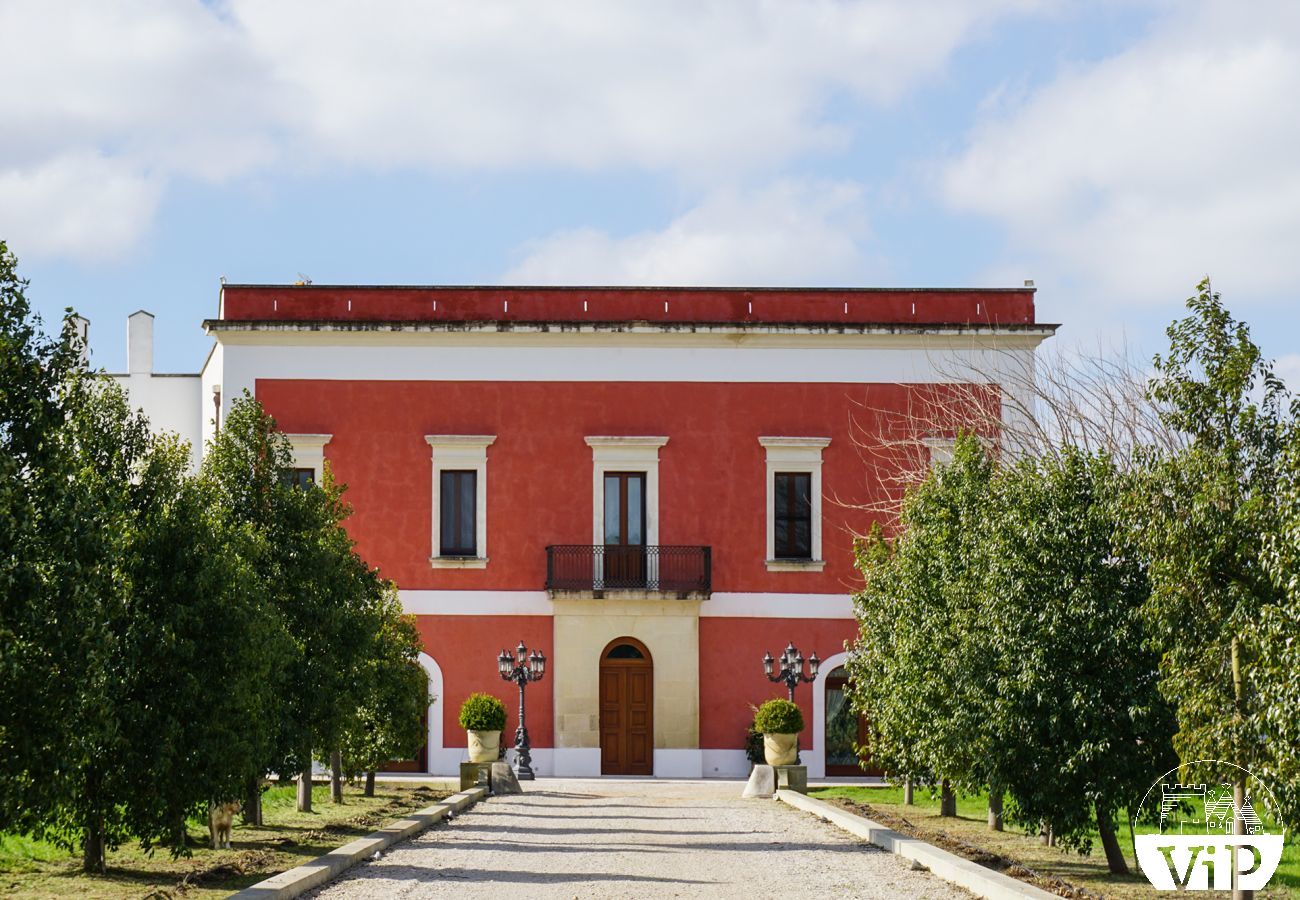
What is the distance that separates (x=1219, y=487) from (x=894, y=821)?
9.63 m

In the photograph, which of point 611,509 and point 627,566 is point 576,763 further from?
point 611,509

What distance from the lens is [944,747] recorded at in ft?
54.5

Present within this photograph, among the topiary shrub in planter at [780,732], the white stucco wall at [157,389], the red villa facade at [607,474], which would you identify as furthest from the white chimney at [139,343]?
the topiary shrub in planter at [780,732]

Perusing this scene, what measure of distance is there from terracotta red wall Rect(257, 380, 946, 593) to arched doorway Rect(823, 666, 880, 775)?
2.25 metres

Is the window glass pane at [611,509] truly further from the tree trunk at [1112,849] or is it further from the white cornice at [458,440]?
the tree trunk at [1112,849]

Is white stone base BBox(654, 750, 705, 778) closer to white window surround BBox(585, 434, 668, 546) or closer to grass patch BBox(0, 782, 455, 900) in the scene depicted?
white window surround BBox(585, 434, 668, 546)

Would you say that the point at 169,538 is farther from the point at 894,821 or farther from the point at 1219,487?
the point at 894,821

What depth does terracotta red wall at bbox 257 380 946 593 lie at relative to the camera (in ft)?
111

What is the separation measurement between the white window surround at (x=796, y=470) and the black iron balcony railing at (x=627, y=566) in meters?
1.47

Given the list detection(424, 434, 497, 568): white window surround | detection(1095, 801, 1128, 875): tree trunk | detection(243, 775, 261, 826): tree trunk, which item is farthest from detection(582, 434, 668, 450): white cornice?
detection(1095, 801, 1128, 875): tree trunk

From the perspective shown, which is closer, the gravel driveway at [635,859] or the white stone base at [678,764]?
the gravel driveway at [635,859]

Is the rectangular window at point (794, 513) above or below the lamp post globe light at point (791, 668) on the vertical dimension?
above

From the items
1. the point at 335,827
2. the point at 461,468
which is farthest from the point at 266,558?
the point at 461,468

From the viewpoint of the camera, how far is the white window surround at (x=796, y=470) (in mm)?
34031
